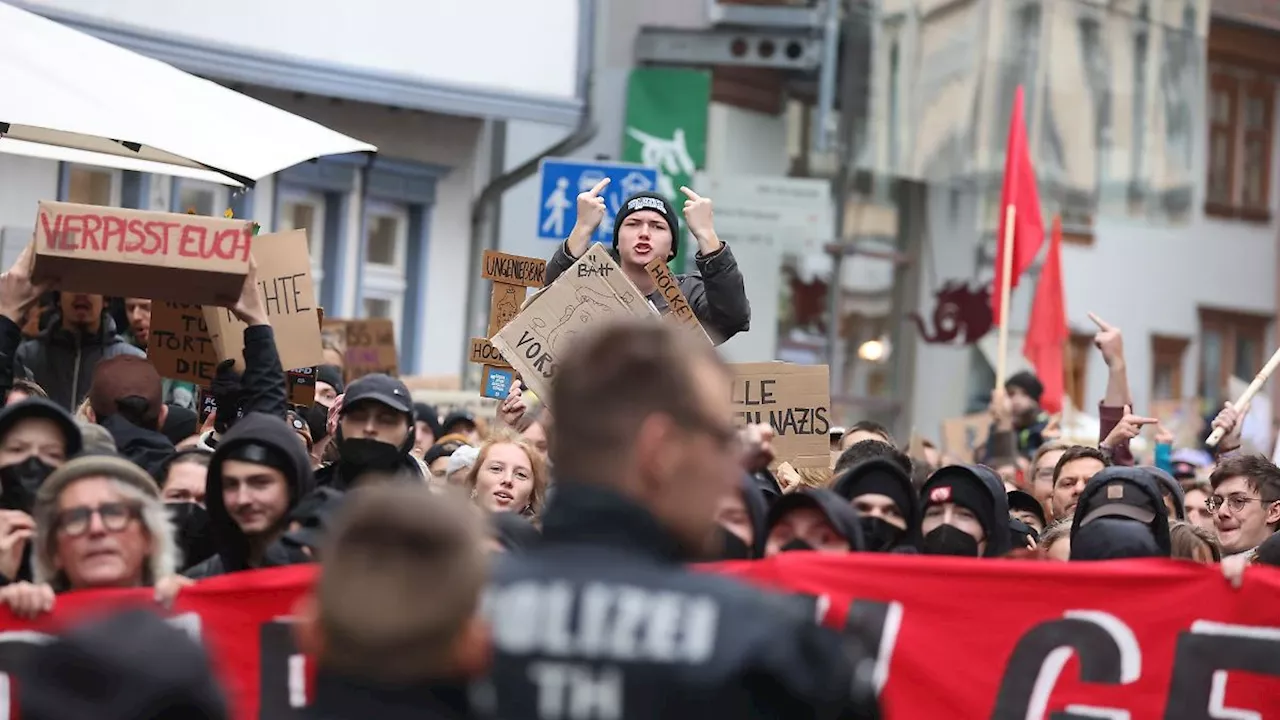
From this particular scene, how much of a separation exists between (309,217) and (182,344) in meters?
9.86

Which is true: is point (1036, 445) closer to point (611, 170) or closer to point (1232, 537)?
point (611, 170)

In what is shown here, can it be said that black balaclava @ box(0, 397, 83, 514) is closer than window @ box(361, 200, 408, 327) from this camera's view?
Yes

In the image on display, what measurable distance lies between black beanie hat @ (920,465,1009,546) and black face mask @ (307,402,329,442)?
138 inches

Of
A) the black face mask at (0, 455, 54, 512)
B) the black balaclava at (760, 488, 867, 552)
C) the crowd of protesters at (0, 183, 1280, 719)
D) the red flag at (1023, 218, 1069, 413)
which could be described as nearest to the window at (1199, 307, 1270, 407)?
the red flag at (1023, 218, 1069, 413)

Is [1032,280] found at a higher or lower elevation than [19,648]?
higher

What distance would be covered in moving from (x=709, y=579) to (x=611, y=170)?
1002 centimetres

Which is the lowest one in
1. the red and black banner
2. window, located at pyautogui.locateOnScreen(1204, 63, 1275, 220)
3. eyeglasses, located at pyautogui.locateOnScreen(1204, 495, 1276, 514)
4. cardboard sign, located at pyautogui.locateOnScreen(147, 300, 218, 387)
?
the red and black banner

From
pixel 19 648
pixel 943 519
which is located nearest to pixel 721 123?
pixel 943 519

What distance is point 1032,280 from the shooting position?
2753 centimetres

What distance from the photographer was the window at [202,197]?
696 inches

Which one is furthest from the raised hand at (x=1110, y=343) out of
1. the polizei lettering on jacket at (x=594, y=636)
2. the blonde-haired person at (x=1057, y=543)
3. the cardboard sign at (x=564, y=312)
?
the polizei lettering on jacket at (x=594, y=636)

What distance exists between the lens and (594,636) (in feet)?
11.3

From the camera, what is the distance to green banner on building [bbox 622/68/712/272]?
21.5m

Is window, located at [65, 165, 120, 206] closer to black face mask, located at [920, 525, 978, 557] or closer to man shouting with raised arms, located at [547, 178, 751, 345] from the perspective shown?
man shouting with raised arms, located at [547, 178, 751, 345]
